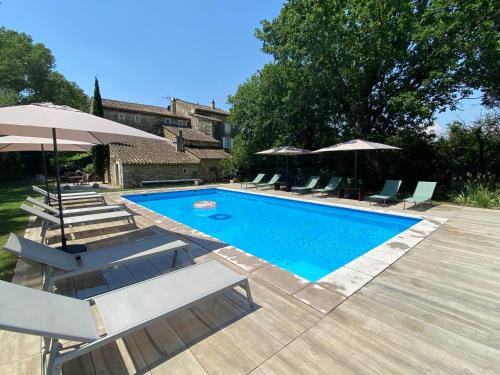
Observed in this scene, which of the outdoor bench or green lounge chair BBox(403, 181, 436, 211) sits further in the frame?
the outdoor bench

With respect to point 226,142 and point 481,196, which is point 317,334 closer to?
point 481,196

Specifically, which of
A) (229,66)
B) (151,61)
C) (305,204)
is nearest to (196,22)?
(151,61)

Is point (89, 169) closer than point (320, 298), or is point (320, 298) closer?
point (320, 298)

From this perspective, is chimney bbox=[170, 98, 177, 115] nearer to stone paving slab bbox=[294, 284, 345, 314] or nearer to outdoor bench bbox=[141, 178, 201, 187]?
outdoor bench bbox=[141, 178, 201, 187]

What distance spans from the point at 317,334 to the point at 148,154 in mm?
20561

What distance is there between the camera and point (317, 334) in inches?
99.3

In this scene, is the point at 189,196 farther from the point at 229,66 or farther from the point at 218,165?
the point at 229,66

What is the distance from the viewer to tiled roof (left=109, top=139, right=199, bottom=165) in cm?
1878

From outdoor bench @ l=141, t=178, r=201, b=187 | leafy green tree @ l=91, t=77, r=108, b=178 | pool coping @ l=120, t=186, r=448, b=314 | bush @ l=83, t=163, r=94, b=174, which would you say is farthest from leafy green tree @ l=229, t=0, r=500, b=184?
bush @ l=83, t=163, r=94, b=174

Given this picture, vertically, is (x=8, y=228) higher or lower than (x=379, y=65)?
lower

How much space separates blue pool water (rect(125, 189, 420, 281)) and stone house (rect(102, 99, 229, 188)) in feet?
22.9

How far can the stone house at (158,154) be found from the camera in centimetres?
1866

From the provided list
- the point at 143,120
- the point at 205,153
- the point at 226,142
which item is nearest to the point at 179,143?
the point at 205,153

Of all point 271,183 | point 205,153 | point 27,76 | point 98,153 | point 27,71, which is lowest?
point 271,183
